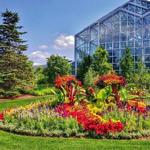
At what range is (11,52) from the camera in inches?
1217

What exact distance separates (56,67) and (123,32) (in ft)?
27.2

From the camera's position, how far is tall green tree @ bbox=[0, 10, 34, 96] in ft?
97.6

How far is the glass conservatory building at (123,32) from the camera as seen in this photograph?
43.3 metres

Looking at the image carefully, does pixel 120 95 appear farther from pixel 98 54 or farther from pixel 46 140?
pixel 98 54

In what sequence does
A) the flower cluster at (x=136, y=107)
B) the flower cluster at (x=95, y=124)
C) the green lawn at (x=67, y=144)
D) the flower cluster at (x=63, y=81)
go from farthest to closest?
the flower cluster at (x=63, y=81) < the flower cluster at (x=136, y=107) < the flower cluster at (x=95, y=124) < the green lawn at (x=67, y=144)

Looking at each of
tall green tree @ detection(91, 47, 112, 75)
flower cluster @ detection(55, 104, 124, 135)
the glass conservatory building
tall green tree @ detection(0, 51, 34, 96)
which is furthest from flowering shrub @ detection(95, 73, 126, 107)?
the glass conservatory building

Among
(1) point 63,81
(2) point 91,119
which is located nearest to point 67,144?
(2) point 91,119

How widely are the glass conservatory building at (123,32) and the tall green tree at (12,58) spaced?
15.0m

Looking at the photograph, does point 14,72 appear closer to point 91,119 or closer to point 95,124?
point 91,119

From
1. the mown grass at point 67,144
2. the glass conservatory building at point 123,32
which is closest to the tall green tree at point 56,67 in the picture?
the glass conservatory building at point 123,32

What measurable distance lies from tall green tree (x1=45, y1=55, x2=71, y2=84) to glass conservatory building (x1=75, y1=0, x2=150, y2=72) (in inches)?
213

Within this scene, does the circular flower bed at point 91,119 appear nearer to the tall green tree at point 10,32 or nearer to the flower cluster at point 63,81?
the flower cluster at point 63,81

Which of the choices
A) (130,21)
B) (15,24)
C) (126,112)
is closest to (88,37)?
(130,21)

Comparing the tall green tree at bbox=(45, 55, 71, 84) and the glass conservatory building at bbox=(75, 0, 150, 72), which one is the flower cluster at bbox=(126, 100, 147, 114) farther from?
the glass conservatory building at bbox=(75, 0, 150, 72)
